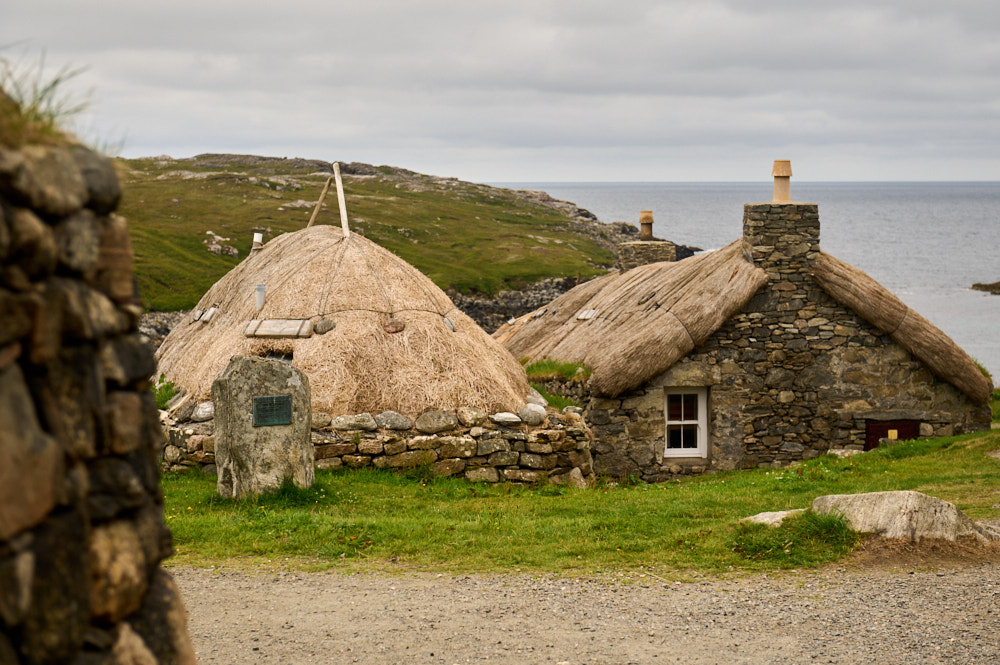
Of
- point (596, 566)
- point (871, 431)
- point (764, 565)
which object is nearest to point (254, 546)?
point (596, 566)

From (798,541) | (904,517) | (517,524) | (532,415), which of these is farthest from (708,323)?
(798,541)

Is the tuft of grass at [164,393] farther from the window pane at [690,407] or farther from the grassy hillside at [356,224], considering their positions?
the grassy hillside at [356,224]

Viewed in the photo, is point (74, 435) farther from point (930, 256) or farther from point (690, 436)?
point (930, 256)

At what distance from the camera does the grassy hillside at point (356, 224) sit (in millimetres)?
60344

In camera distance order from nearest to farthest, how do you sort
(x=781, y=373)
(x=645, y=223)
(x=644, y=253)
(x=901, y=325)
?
(x=901, y=325) → (x=781, y=373) → (x=644, y=253) → (x=645, y=223)

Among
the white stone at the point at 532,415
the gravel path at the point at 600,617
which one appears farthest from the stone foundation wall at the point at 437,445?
the gravel path at the point at 600,617

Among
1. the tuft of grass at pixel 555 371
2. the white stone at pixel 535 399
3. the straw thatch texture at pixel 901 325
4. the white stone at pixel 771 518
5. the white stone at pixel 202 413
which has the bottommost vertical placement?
the white stone at pixel 771 518

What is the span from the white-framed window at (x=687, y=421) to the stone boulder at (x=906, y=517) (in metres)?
9.64

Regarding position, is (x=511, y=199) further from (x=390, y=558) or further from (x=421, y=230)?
(x=390, y=558)

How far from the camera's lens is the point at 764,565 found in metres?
10.8

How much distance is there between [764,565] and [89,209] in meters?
8.58

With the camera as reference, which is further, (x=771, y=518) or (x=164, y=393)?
(x=164, y=393)

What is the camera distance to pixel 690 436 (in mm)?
21344

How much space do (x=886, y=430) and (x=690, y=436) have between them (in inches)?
174
